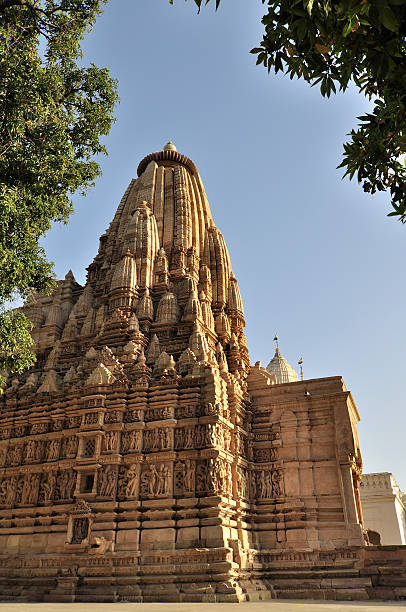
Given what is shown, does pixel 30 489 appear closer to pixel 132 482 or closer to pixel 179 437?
pixel 132 482

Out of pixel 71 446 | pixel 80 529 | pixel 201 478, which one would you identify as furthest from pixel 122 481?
pixel 201 478

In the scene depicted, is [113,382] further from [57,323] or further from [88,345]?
[57,323]

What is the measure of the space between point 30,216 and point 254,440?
1270cm

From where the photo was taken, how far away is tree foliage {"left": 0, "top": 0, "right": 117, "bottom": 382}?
10.9 metres

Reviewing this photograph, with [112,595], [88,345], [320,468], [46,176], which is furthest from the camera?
[88,345]

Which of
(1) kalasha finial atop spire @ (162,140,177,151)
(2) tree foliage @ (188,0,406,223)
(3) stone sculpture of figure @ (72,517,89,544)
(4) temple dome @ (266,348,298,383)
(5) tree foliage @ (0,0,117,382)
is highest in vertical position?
(1) kalasha finial atop spire @ (162,140,177,151)

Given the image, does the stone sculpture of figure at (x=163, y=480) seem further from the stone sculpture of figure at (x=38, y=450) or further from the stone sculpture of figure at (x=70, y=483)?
the stone sculpture of figure at (x=38, y=450)

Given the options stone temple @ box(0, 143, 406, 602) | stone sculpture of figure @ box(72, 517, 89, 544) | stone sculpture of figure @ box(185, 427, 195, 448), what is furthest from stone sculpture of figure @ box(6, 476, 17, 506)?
stone sculpture of figure @ box(185, 427, 195, 448)

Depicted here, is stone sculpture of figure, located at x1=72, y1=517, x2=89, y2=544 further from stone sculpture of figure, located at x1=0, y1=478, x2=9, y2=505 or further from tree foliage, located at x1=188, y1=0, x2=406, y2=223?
tree foliage, located at x1=188, y1=0, x2=406, y2=223

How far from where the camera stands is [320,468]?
18203mm

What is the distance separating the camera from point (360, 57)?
4.75 m

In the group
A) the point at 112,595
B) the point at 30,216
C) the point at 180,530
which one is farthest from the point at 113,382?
the point at 30,216

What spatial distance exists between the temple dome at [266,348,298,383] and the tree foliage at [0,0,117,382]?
26241mm

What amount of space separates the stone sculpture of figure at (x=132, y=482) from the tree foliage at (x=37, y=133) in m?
5.81
